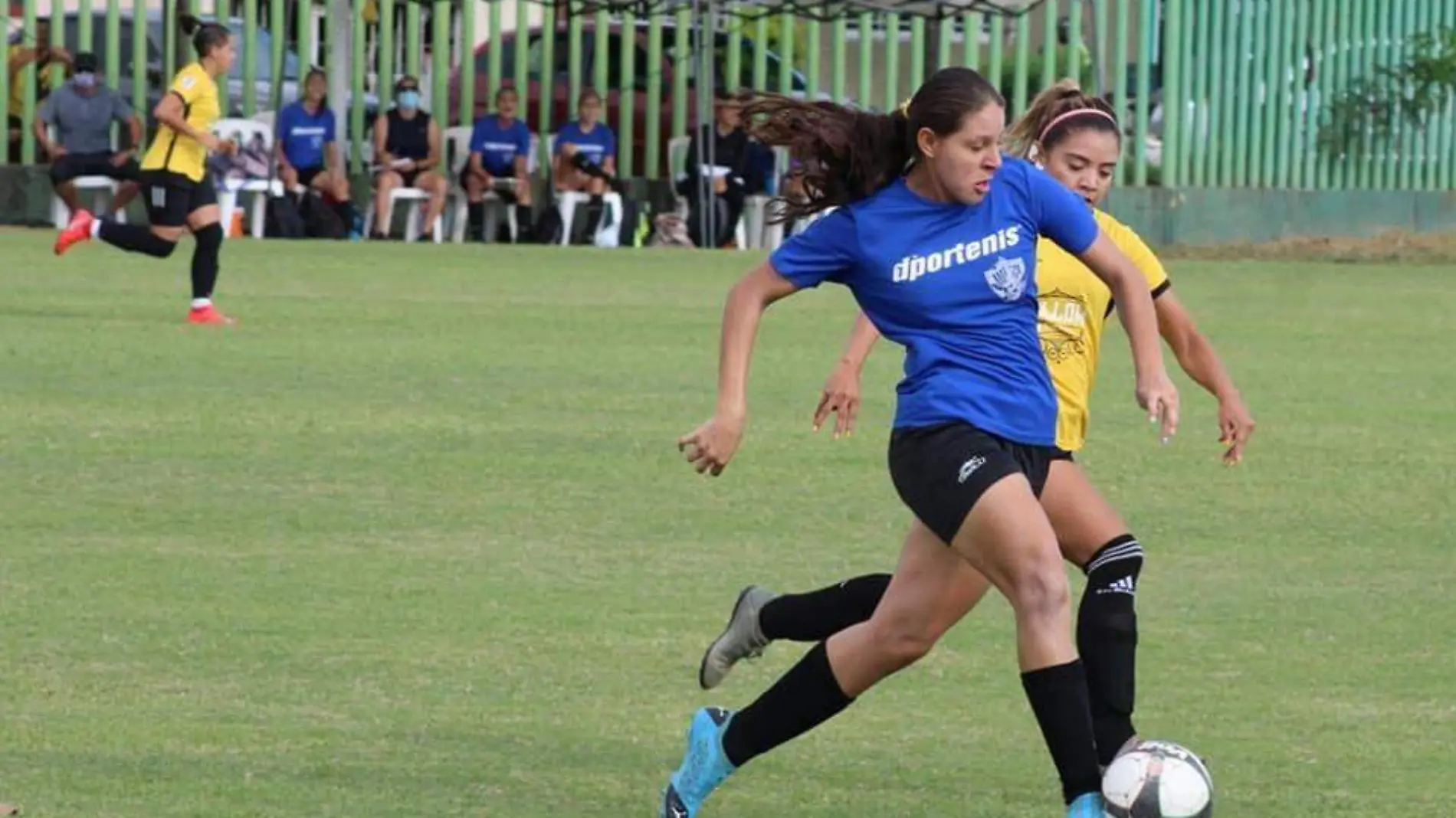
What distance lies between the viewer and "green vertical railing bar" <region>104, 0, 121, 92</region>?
30359mm

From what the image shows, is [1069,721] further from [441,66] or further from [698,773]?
[441,66]

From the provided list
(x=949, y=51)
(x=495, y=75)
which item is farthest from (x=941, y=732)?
(x=949, y=51)

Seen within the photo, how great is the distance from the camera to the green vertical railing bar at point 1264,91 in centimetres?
3262

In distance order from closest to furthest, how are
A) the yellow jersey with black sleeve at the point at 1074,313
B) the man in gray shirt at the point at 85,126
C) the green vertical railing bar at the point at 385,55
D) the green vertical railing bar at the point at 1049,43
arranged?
1. the yellow jersey with black sleeve at the point at 1074,313
2. the man in gray shirt at the point at 85,126
3. the green vertical railing bar at the point at 385,55
4. the green vertical railing bar at the point at 1049,43

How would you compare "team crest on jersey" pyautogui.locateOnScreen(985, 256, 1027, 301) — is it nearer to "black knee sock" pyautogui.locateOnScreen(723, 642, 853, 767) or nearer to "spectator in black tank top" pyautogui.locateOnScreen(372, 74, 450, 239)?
Result: "black knee sock" pyautogui.locateOnScreen(723, 642, 853, 767)

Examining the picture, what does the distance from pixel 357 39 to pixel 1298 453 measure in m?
18.6

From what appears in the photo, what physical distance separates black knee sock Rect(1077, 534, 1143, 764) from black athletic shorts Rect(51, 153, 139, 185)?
22269 mm

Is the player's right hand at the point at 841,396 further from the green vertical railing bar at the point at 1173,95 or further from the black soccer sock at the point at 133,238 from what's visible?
the green vertical railing bar at the point at 1173,95

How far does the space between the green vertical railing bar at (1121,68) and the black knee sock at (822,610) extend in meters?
24.6

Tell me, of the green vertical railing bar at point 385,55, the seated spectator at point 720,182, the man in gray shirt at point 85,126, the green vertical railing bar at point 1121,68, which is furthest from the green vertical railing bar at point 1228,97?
the man in gray shirt at point 85,126


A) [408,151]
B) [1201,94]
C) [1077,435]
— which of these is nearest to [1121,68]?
[1201,94]

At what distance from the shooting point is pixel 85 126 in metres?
28.6

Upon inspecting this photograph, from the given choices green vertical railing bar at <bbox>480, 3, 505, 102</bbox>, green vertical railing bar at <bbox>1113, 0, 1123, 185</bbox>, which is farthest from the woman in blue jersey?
green vertical railing bar at <bbox>1113, 0, 1123, 185</bbox>

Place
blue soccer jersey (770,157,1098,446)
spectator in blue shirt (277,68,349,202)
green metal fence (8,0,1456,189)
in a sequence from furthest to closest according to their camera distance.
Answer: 1. green metal fence (8,0,1456,189)
2. spectator in blue shirt (277,68,349,202)
3. blue soccer jersey (770,157,1098,446)
